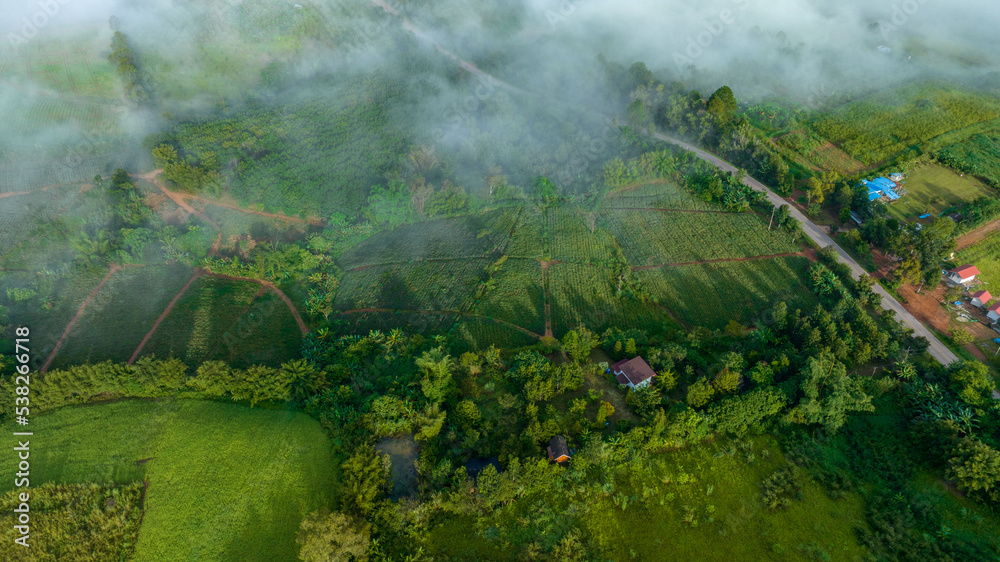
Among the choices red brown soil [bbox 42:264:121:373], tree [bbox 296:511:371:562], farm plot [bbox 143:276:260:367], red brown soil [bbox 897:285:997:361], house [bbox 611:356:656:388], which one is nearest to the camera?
tree [bbox 296:511:371:562]

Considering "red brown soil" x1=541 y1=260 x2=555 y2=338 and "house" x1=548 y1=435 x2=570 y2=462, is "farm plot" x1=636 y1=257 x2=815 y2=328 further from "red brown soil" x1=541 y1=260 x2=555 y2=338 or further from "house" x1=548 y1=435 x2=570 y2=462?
"house" x1=548 y1=435 x2=570 y2=462

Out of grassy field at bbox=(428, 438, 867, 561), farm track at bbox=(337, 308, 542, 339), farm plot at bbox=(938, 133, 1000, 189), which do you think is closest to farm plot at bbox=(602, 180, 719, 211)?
farm track at bbox=(337, 308, 542, 339)

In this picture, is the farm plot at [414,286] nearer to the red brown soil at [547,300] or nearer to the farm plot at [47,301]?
the red brown soil at [547,300]

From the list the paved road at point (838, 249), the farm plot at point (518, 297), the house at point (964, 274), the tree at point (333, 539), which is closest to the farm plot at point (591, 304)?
the farm plot at point (518, 297)

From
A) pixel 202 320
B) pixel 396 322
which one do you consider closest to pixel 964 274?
pixel 396 322

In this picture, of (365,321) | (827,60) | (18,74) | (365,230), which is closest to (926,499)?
(365,321)
